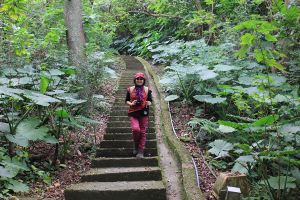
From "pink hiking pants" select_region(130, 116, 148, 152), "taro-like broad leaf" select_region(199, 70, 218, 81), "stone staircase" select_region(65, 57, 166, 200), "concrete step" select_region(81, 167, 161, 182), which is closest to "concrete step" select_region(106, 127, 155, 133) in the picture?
"stone staircase" select_region(65, 57, 166, 200)

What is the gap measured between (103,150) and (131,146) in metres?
0.62

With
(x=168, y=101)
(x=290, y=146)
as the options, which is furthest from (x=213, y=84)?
(x=290, y=146)

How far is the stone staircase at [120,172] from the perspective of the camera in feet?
15.8

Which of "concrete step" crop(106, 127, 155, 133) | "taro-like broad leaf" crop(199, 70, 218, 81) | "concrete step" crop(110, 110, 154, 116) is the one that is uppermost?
"taro-like broad leaf" crop(199, 70, 218, 81)

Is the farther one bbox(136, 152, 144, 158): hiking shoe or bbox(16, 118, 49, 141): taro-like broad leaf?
bbox(136, 152, 144, 158): hiking shoe

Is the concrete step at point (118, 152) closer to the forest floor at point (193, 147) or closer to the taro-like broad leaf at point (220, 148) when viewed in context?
the forest floor at point (193, 147)

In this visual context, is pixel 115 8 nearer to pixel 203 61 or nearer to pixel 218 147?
pixel 203 61

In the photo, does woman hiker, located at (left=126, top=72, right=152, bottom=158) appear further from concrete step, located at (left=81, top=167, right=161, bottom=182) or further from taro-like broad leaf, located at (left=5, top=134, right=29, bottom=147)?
taro-like broad leaf, located at (left=5, top=134, right=29, bottom=147)

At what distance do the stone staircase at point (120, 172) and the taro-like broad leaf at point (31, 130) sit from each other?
918 millimetres

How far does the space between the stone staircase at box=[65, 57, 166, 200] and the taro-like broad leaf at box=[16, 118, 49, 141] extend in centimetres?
92

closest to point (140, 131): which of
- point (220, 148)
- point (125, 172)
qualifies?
point (125, 172)

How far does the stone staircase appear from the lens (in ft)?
15.8

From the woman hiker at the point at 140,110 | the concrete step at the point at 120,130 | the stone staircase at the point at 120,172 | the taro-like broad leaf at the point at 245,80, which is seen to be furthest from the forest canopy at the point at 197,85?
the woman hiker at the point at 140,110

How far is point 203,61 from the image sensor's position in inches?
336
